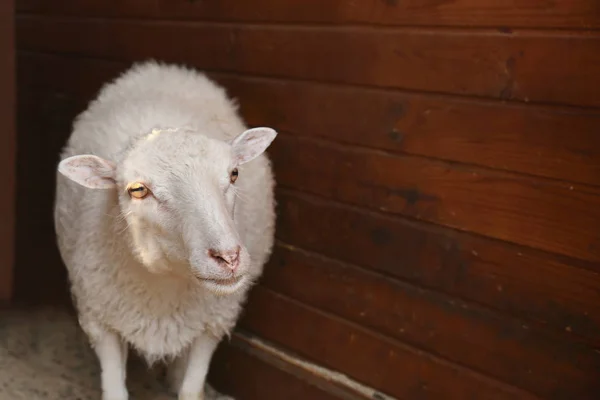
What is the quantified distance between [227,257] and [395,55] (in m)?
0.98

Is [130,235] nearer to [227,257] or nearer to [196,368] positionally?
[227,257]

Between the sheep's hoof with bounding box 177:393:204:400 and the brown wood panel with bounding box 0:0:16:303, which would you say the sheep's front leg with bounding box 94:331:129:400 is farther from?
the brown wood panel with bounding box 0:0:16:303

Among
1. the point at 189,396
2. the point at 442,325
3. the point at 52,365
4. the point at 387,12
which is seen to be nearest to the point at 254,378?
the point at 189,396

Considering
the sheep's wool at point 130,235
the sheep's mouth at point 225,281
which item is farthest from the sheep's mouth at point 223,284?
the sheep's wool at point 130,235

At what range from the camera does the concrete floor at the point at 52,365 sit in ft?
10.2

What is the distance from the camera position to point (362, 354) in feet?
9.39

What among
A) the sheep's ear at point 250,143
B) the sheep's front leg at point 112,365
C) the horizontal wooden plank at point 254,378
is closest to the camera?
the sheep's ear at point 250,143

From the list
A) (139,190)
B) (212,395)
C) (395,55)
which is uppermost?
(395,55)

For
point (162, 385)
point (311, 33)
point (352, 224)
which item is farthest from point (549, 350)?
point (162, 385)

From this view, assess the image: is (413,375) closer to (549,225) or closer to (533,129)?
(549,225)

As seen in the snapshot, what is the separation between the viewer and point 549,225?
2.16 metres

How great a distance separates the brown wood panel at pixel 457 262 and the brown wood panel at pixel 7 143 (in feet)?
4.84

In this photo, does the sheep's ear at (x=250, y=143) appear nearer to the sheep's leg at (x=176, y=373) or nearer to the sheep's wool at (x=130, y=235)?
the sheep's wool at (x=130, y=235)

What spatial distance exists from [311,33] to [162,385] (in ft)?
6.05
